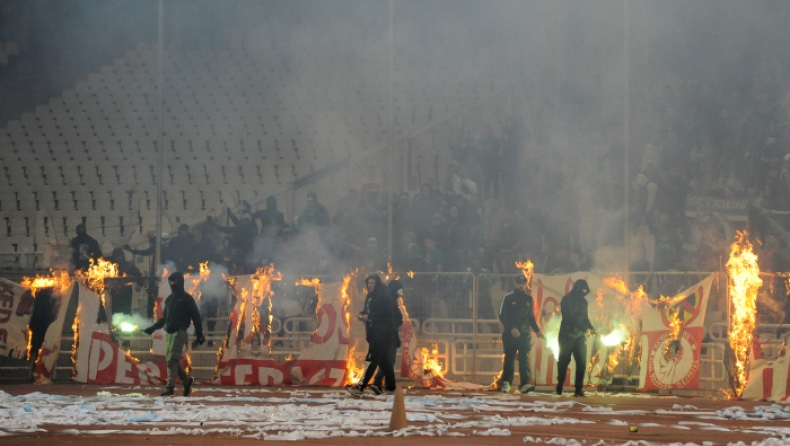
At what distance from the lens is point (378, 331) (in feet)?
41.5

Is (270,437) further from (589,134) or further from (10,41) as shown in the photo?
(10,41)

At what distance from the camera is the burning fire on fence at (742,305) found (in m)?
12.7

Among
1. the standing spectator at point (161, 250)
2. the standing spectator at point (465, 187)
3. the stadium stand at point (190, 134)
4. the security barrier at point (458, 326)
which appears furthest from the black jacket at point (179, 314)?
the stadium stand at point (190, 134)

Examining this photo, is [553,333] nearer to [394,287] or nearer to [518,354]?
[518,354]

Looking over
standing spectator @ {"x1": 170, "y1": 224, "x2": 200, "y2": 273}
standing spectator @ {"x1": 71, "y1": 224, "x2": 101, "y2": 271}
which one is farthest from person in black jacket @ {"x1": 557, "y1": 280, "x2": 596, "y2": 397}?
standing spectator @ {"x1": 71, "y1": 224, "x2": 101, "y2": 271}

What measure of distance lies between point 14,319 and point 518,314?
Answer: 747cm

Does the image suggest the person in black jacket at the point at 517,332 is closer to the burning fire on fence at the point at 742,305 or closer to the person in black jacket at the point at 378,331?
the person in black jacket at the point at 378,331

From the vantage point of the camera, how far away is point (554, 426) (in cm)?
880

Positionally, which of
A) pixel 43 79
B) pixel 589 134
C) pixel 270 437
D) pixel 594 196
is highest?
pixel 43 79

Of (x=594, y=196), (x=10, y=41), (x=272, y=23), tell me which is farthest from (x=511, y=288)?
(x=10, y=41)

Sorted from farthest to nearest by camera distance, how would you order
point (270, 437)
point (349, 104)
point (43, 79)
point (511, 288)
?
point (43, 79) < point (349, 104) < point (511, 288) < point (270, 437)

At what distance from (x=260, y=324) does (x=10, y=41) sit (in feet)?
40.5

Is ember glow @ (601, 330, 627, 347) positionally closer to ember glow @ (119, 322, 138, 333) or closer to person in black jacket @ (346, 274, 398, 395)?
person in black jacket @ (346, 274, 398, 395)

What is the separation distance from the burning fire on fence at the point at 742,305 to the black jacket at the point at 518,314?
253 cm
